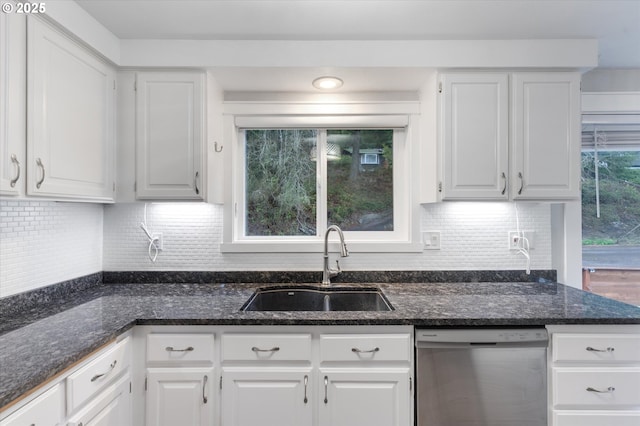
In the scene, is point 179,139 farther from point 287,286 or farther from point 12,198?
point 287,286

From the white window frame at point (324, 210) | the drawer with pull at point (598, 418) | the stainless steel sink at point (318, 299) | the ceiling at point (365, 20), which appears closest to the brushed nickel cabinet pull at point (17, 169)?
the ceiling at point (365, 20)

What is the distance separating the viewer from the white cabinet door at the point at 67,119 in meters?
1.29

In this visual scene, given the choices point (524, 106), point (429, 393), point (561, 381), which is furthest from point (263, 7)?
point (561, 381)

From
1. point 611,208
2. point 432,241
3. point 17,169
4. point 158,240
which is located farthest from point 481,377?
point 17,169

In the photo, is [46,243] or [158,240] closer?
[46,243]

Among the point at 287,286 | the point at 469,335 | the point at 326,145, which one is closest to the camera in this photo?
the point at 469,335

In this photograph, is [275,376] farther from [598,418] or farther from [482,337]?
[598,418]

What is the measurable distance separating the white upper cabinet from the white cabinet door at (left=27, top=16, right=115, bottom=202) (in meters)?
1.86

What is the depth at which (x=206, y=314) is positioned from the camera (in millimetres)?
1461

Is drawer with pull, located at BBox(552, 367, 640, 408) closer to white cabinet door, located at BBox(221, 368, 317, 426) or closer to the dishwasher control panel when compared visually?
Result: the dishwasher control panel

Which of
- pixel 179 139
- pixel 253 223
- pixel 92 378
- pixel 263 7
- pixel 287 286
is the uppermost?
pixel 263 7

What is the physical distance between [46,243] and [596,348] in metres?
2.72

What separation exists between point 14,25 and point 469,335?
2.22 metres

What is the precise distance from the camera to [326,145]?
2.24 meters
